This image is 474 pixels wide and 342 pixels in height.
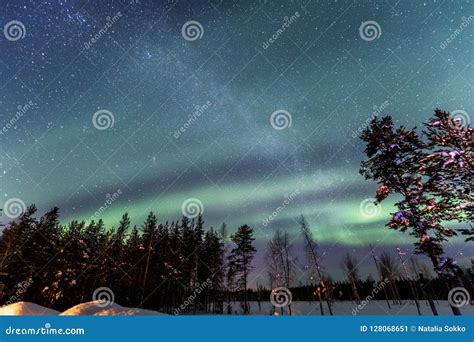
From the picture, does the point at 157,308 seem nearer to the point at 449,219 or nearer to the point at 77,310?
the point at 77,310

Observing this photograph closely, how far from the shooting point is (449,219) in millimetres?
13617

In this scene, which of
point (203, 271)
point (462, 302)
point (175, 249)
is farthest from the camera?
point (203, 271)

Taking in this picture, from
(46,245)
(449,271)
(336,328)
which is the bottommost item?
(336,328)

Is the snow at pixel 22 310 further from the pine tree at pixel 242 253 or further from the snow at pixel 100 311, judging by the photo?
the pine tree at pixel 242 253

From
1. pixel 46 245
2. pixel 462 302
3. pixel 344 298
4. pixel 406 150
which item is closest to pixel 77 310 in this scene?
pixel 462 302

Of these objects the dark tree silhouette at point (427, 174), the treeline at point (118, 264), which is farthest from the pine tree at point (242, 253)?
the dark tree silhouette at point (427, 174)

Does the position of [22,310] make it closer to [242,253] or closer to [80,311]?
[80,311]

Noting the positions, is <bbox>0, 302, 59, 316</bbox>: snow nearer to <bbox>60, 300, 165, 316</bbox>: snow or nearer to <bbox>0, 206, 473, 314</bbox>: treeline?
<bbox>60, 300, 165, 316</bbox>: snow

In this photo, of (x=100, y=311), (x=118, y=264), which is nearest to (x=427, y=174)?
(x=100, y=311)

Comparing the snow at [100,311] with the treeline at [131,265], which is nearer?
the snow at [100,311]

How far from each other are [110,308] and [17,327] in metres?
6.59

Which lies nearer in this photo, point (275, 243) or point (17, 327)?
point (17, 327)

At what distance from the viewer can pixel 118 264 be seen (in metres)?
41.1

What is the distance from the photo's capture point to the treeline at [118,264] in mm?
37281
